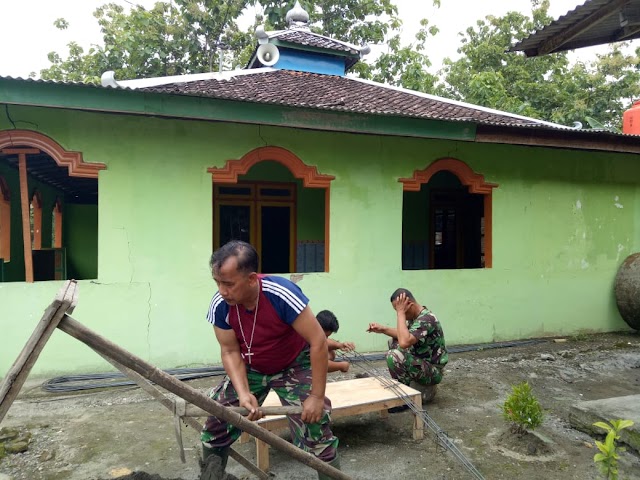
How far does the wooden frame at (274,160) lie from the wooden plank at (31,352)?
14.5 feet

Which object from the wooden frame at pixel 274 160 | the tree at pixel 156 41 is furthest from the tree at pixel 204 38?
the wooden frame at pixel 274 160

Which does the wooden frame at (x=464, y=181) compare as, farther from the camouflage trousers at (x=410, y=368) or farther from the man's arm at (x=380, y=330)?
the camouflage trousers at (x=410, y=368)

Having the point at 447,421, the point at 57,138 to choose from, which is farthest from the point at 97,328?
the point at 447,421

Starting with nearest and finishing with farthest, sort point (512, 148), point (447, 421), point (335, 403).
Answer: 1. point (335, 403)
2. point (447, 421)
3. point (512, 148)

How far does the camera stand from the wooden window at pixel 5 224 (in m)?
8.51

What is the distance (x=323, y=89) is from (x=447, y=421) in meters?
5.85

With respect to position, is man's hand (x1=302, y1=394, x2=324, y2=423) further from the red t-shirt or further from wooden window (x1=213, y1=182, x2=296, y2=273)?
wooden window (x1=213, y1=182, x2=296, y2=273)

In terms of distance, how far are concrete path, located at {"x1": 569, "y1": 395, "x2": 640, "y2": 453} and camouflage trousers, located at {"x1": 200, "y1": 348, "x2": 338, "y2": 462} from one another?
2533mm

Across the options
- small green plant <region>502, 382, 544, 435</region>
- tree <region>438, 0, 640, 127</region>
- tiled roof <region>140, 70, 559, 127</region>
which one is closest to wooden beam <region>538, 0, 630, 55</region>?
tiled roof <region>140, 70, 559, 127</region>

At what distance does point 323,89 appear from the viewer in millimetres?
8438

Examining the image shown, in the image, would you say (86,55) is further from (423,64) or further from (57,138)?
(57,138)

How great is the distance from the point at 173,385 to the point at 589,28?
4.15 m

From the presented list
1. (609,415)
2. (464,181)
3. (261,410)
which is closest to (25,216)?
(261,410)

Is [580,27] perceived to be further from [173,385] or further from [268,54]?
[268,54]
